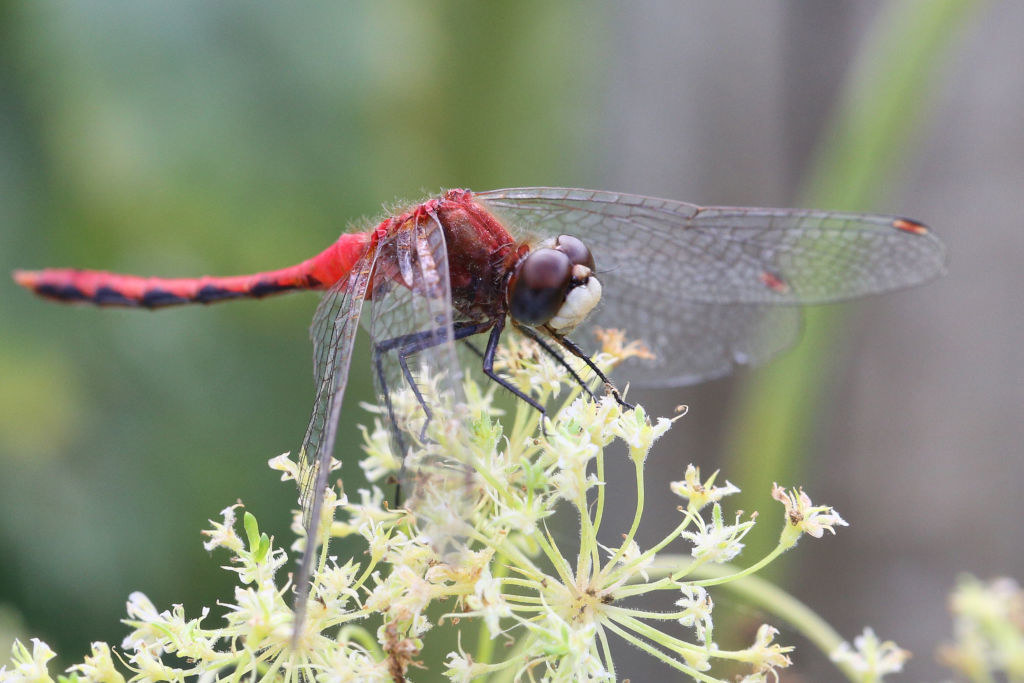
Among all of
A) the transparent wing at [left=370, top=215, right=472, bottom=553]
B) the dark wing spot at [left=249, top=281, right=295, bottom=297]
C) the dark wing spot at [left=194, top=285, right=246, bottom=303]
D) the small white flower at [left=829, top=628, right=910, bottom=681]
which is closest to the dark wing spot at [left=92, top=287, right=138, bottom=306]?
the dark wing spot at [left=194, top=285, right=246, bottom=303]

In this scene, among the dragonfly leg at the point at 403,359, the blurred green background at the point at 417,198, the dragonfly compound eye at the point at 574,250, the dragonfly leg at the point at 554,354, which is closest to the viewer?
the dragonfly leg at the point at 403,359

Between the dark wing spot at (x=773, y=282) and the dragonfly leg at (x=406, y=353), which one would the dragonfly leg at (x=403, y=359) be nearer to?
the dragonfly leg at (x=406, y=353)

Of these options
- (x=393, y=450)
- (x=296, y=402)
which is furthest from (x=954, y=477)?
(x=393, y=450)

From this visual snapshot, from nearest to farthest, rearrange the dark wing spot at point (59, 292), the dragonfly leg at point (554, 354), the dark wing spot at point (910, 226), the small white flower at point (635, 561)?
1. the small white flower at point (635, 561)
2. the dragonfly leg at point (554, 354)
3. the dark wing spot at point (910, 226)
4. the dark wing spot at point (59, 292)

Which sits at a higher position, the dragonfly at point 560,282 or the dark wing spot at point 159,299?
the dragonfly at point 560,282

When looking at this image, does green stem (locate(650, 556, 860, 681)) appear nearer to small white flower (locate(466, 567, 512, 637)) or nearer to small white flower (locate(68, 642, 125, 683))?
small white flower (locate(466, 567, 512, 637))

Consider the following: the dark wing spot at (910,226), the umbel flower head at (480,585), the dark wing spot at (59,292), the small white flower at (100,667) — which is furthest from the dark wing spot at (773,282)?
the dark wing spot at (59,292)

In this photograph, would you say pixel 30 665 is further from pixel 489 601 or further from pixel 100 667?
pixel 489 601

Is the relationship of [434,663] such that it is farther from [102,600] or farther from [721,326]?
[721,326]

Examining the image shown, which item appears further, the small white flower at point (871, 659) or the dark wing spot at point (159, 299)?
the dark wing spot at point (159, 299)
